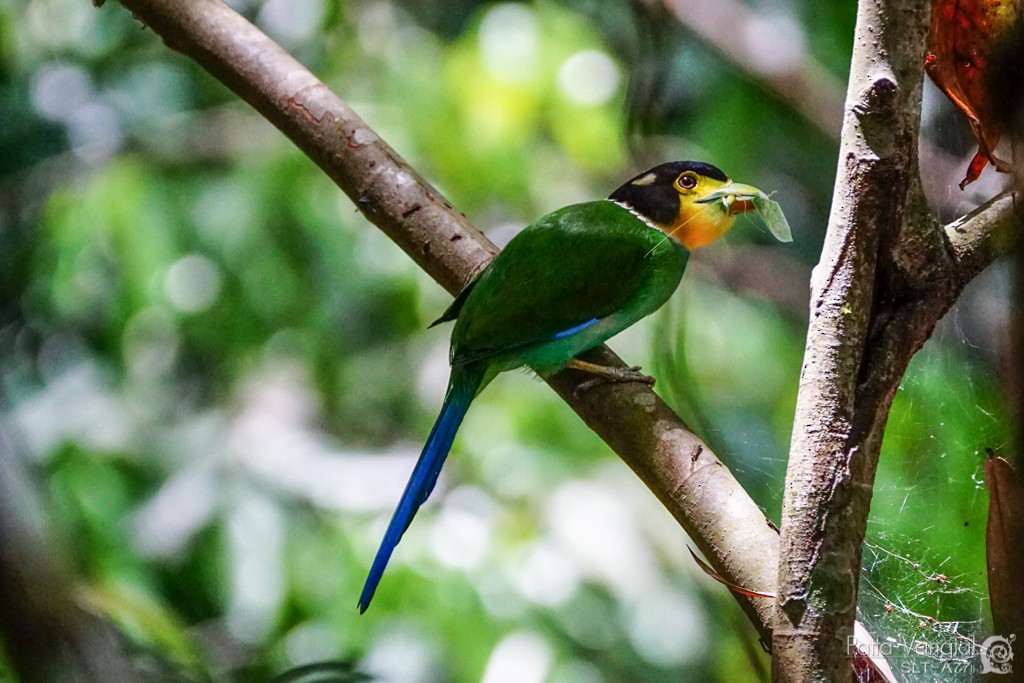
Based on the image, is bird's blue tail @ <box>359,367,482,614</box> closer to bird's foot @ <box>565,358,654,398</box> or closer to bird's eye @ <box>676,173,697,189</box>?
bird's foot @ <box>565,358,654,398</box>

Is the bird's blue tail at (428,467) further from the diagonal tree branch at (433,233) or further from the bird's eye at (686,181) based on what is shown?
the bird's eye at (686,181)

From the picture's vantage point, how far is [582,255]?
116cm

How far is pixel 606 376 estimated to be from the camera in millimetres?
1175

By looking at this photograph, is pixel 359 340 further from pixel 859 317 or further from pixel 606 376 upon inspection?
pixel 859 317

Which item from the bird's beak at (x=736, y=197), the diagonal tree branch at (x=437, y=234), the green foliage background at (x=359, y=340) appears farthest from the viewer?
the green foliage background at (x=359, y=340)

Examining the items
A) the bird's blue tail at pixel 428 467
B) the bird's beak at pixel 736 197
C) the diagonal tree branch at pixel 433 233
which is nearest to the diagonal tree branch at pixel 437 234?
the diagonal tree branch at pixel 433 233

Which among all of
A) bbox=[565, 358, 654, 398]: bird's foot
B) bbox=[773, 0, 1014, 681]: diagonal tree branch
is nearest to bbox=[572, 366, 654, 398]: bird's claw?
bbox=[565, 358, 654, 398]: bird's foot

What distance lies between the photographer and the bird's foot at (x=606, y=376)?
3.76 ft

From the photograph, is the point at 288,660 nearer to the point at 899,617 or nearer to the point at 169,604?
the point at 169,604

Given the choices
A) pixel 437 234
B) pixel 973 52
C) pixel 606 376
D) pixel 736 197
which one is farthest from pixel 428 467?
pixel 973 52

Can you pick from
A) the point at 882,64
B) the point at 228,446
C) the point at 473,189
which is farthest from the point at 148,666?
the point at 228,446

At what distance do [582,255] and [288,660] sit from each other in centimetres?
110

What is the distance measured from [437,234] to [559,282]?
8.9 inches

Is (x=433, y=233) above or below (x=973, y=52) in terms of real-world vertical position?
above
